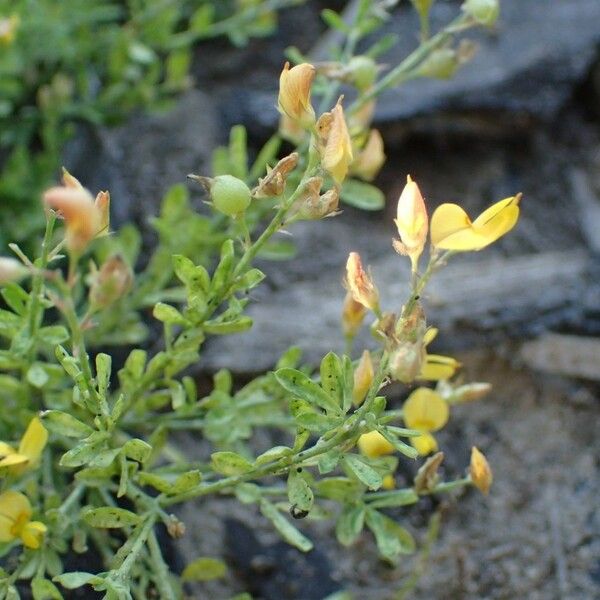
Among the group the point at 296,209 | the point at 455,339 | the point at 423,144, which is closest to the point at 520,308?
the point at 455,339

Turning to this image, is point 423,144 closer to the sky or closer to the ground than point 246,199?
closer to the ground

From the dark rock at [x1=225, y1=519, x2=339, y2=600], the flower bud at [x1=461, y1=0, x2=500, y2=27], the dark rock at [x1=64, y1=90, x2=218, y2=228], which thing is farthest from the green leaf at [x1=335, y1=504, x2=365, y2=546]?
the dark rock at [x1=64, y1=90, x2=218, y2=228]

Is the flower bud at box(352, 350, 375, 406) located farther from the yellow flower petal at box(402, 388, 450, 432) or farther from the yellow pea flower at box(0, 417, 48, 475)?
the yellow pea flower at box(0, 417, 48, 475)

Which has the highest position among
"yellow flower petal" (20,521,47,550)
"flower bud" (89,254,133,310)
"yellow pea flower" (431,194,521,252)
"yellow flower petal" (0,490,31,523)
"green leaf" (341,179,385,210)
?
"yellow pea flower" (431,194,521,252)

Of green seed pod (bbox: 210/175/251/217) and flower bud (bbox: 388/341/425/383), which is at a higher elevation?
green seed pod (bbox: 210/175/251/217)

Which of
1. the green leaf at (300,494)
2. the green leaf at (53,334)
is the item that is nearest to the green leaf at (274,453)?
the green leaf at (300,494)

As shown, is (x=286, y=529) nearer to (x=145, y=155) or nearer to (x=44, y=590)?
(x=44, y=590)

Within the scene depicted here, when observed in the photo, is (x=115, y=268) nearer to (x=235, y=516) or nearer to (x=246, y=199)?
(x=246, y=199)

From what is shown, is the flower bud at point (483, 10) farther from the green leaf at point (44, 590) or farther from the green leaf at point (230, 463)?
the green leaf at point (44, 590)
